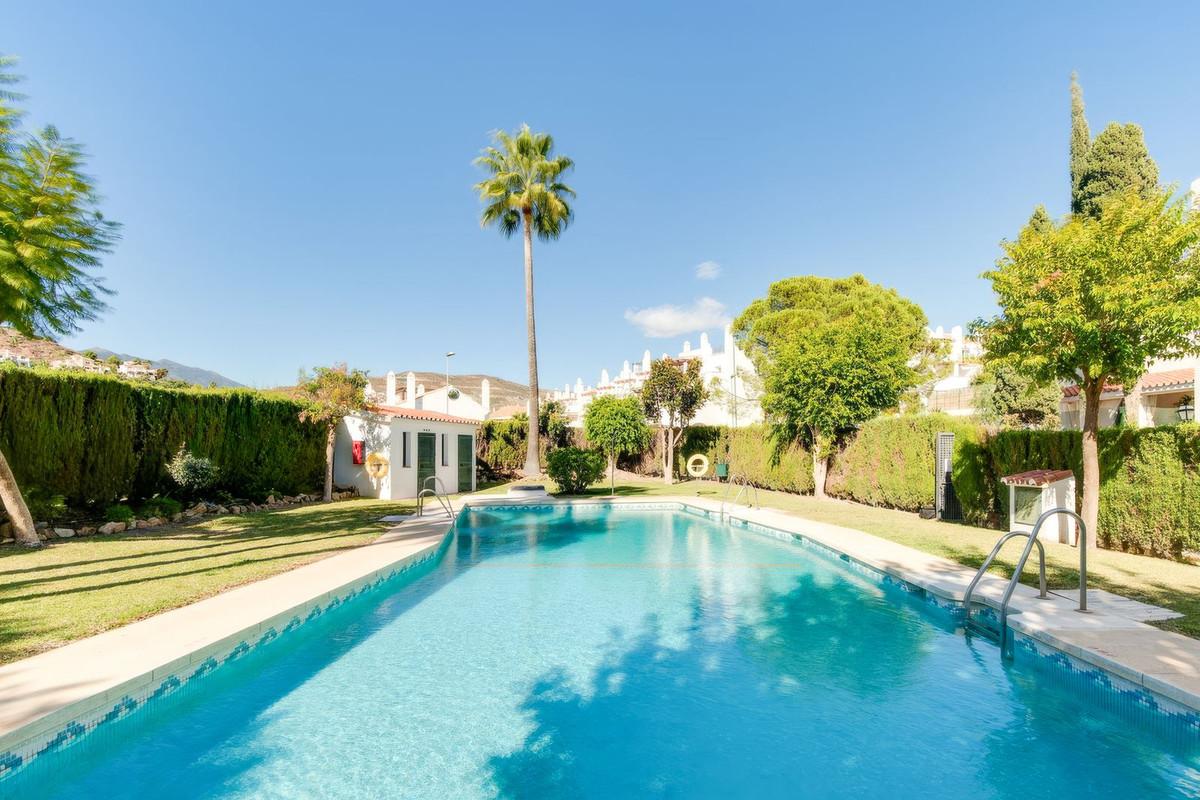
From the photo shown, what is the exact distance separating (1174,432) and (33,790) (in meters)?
13.1

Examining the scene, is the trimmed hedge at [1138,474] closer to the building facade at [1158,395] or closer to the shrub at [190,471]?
the building facade at [1158,395]

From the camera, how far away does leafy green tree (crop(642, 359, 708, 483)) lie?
26.0 metres

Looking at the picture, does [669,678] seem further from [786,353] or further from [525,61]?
[525,61]

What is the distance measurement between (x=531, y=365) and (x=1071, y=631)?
825 inches

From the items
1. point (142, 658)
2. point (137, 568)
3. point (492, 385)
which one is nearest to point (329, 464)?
point (137, 568)

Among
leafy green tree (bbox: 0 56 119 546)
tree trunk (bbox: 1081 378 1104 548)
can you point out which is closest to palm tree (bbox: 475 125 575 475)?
leafy green tree (bbox: 0 56 119 546)

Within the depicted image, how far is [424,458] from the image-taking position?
64.6 feet

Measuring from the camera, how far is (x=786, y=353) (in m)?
19.4

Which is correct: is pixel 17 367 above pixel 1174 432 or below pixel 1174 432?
above

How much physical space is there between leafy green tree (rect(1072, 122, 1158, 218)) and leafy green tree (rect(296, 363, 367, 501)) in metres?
30.8

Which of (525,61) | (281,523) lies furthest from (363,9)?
(281,523)

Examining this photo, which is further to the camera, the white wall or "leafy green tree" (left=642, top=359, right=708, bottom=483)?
"leafy green tree" (left=642, top=359, right=708, bottom=483)

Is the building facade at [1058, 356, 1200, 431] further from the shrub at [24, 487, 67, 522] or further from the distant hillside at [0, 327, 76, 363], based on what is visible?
the distant hillside at [0, 327, 76, 363]

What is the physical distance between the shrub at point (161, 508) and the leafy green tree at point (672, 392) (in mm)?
18766
